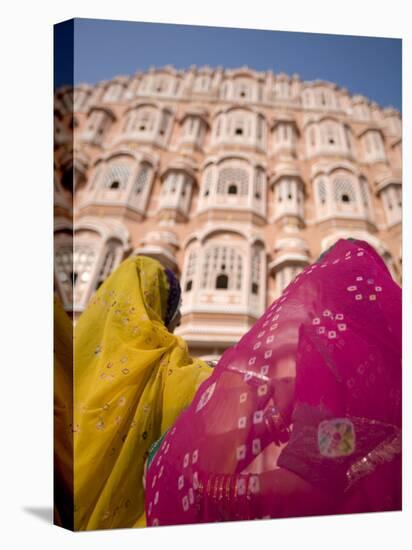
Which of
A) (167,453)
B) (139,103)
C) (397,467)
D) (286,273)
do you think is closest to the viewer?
(167,453)

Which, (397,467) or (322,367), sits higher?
(322,367)

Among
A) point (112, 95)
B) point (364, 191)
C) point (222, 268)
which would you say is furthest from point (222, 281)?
point (112, 95)

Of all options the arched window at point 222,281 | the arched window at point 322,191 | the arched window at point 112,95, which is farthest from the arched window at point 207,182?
the arched window at point 112,95

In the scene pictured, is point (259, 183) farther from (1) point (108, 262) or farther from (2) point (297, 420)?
(2) point (297, 420)

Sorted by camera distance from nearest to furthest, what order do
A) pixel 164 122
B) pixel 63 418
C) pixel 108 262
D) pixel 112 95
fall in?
pixel 63 418, pixel 108 262, pixel 164 122, pixel 112 95

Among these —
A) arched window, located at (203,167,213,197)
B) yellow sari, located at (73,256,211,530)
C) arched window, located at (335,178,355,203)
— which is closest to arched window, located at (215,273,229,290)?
arched window, located at (203,167,213,197)

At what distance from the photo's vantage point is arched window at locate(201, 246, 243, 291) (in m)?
5.05

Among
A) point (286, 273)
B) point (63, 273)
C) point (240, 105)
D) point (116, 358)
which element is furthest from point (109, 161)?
point (116, 358)

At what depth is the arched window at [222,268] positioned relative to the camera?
5055 millimetres

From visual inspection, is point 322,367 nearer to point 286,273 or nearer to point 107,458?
point 107,458

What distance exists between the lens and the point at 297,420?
212cm

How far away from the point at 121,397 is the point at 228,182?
13.1 ft

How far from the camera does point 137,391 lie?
7.43 ft

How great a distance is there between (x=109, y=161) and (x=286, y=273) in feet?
8.03
